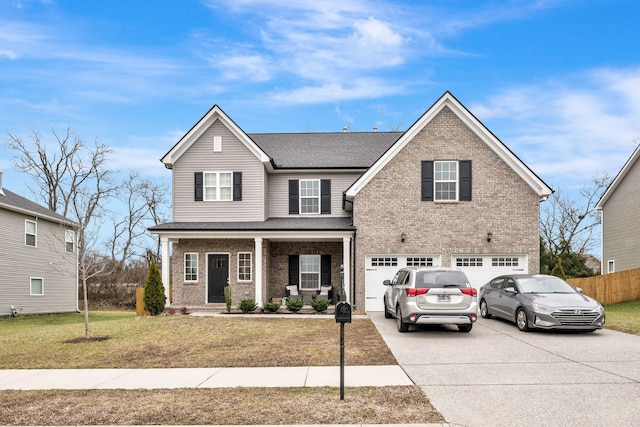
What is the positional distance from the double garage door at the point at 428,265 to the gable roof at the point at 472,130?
2.81 m

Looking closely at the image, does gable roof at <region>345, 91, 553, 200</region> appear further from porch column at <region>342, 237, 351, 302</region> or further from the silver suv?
the silver suv

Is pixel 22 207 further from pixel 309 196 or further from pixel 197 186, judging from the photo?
pixel 309 196

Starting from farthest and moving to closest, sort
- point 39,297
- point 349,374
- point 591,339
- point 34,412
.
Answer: point 39,297, point 591,339, point 349,374, point 34,412

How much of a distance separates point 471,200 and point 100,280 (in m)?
29.4

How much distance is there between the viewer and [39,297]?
29.2m

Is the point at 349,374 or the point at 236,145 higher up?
the point at 236,145

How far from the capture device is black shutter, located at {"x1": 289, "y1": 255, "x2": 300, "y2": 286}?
24.5 m

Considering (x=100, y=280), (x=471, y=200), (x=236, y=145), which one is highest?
(x=236, y=145)

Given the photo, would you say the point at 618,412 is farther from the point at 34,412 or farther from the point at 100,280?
the point at 100,280

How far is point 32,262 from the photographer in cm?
2867

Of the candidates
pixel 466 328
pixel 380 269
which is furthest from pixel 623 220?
pixel 466 328

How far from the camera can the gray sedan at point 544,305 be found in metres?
14.0

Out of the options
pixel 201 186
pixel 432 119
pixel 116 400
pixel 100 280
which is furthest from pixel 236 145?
pixel 100 280

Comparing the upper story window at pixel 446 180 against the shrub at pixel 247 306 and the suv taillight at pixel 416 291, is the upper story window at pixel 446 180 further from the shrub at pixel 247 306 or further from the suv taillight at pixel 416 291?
the suv taillight at pixel 416 291
